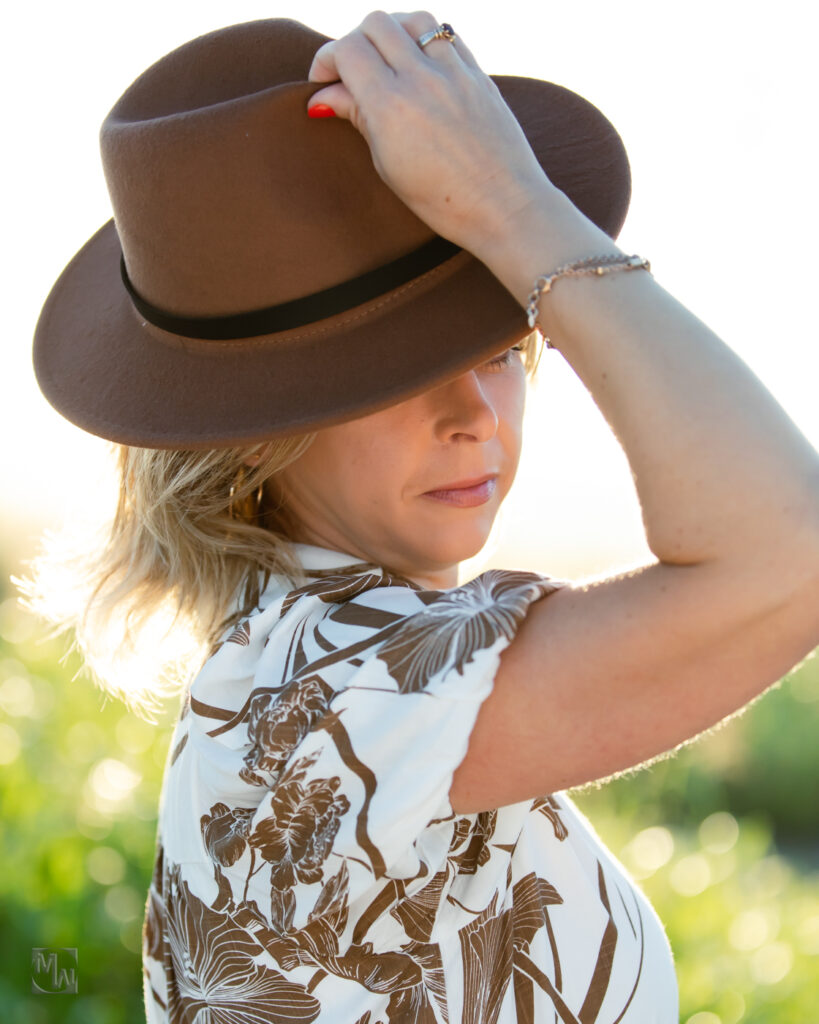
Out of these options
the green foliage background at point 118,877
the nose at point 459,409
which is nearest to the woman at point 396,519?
the nose at point 459,409

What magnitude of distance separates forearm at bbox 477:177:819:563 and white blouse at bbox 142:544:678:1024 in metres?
0.22

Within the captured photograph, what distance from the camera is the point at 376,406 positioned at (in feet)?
4.84

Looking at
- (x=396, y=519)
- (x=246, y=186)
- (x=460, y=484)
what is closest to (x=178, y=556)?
(x=396, y=519)

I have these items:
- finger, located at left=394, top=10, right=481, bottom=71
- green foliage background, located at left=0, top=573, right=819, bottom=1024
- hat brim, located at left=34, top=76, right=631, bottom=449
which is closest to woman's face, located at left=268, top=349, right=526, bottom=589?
hat brim, located at left=34, top=76, right=631, bottom=449

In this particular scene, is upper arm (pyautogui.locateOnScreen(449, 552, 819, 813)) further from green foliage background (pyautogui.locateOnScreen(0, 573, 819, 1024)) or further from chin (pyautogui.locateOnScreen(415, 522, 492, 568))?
green foliage background (pyautogui.locateOnScreen(0, 573, 819, 1024))

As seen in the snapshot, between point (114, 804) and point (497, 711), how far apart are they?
3290 mm

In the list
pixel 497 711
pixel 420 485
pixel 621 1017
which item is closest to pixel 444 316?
pixel 420 485

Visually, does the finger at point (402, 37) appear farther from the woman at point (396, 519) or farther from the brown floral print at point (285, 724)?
the brown floral print at point (285, 724)

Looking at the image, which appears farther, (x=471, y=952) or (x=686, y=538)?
(x=471, y=952)

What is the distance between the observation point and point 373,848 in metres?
1.31

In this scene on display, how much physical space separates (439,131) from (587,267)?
256 millimetres

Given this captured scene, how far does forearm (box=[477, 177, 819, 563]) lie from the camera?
1.21 metres

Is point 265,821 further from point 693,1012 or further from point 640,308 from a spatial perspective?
point 693,1012

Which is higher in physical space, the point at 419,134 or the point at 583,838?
the point at 419,134
